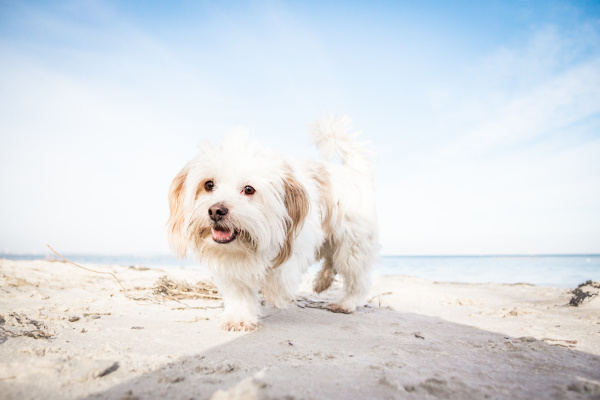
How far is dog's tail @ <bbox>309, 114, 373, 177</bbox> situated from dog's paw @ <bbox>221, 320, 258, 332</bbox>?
2462 mm

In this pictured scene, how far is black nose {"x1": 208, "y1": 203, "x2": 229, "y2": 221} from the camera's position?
2.32 m

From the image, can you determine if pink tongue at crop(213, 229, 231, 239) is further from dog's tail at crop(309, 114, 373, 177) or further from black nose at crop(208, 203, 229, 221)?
dog's tail at crop(309, 114, 373, 177)

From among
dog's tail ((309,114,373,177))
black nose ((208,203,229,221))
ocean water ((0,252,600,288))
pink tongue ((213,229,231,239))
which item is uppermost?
dog's tail ((309,114,373,177))

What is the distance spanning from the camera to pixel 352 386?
1.42 meters

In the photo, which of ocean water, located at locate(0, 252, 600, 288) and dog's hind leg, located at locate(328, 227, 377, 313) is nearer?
dog's hind leg, located at locate(328, 227, 377, 313)

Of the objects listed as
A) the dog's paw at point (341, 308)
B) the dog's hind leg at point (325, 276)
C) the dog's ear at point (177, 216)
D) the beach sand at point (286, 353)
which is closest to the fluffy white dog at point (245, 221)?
the dog's ear at point (177, 216)

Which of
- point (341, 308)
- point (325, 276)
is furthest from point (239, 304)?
point (325, 276)

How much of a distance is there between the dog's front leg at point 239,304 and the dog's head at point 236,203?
369 millimetres

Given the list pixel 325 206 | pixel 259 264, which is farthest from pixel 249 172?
pixel 325 206

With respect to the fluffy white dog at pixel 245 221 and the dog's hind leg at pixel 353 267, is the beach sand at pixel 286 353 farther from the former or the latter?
the fluffy white dog at pixel 245 221

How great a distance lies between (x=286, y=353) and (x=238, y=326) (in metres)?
0.80

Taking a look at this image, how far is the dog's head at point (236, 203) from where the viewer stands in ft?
7.91

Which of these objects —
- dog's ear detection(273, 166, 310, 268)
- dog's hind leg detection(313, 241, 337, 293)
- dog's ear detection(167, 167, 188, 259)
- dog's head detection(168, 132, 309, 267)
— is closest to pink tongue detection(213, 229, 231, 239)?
dog's head detection(168, 132, 309, 267)

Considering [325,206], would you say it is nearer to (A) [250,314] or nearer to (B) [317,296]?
(A) [250,314]
